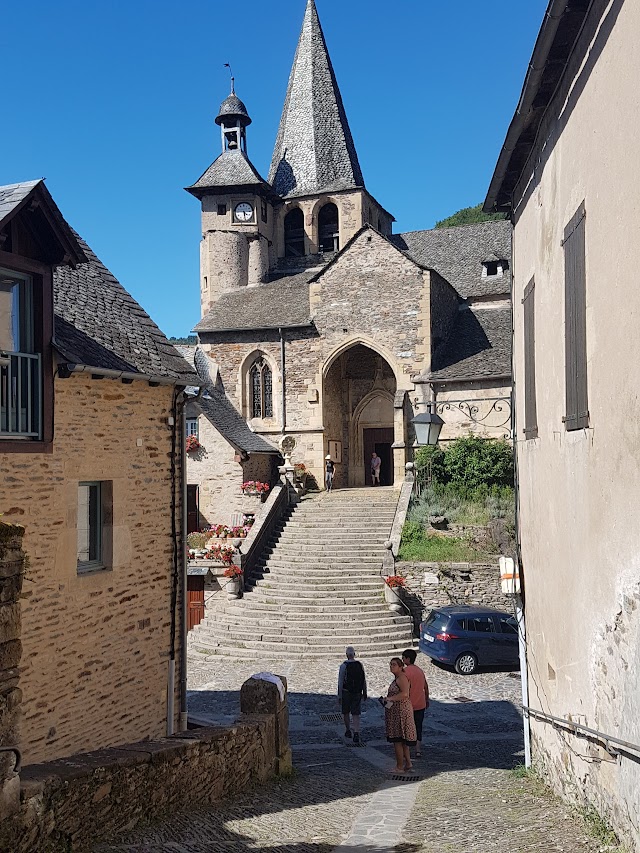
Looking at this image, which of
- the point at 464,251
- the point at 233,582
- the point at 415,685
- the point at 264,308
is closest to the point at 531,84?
the point at 415,685

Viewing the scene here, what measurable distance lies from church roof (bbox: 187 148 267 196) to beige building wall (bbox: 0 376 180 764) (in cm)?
2308

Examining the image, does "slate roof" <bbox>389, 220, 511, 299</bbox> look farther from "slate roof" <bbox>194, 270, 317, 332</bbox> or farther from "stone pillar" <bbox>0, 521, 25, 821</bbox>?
"stone pillar" <bbox>0, 521, 25, 821</bbox>

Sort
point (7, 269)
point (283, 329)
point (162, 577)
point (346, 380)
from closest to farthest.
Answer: point (7, 269), point (162, 577), point (283, 329), point (346, 380)

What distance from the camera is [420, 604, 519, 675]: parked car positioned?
1638 cm

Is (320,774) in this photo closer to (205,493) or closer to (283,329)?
(205,493)

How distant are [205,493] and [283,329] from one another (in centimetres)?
Result: 628

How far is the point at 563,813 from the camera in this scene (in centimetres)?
673

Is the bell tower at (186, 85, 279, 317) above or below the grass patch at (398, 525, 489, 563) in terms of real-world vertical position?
above

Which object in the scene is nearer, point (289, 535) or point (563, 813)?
point (563, 813)

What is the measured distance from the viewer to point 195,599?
2048cm

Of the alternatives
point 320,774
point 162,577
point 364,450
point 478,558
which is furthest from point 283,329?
point 320,774

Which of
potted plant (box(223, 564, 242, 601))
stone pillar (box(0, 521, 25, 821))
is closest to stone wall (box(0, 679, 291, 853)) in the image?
stone pillar (box(0, 521, 25, 821))

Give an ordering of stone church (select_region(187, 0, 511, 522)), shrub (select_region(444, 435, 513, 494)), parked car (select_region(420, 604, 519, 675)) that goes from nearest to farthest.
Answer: parked car (select_region(420, 604, 519, 675)), shrub (select_region(444, 435, 513, 494)), stone church (select_region(187, 0, 511, 522))

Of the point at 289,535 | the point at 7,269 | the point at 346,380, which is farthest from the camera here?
the point at 346,380
